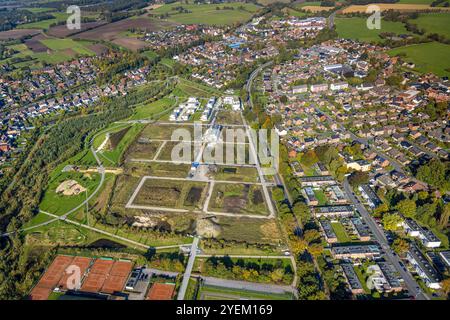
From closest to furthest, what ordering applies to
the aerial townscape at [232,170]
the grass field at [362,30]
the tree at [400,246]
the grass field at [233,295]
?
1. the grass field at [233,295]
2. the aerial townscape at [232,170]
3. the tree at [400,246]
4. the grass field at [362,30]

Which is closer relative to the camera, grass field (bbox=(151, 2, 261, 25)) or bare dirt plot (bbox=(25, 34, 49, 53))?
bare dirt plot (bbox=(25, 34, 49, 53))

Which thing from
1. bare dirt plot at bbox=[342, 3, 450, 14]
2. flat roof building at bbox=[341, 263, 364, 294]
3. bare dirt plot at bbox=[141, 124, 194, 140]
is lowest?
flat roof building at bbox=[341, 263, 364, 294]

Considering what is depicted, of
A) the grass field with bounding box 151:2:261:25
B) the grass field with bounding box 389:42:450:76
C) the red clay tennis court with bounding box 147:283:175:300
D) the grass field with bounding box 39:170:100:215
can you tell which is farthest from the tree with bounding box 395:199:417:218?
the grass field with bounding box 151:2:261:25

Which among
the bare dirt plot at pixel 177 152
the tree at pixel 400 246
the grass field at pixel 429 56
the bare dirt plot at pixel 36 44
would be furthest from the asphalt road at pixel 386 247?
the bare dirt plot at pixel 36 44

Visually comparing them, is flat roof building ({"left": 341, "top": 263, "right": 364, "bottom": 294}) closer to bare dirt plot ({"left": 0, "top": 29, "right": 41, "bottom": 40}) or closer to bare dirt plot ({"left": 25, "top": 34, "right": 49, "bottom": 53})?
bare dirt plot ({"left": 25, "top": 34, "right": 49, "bottom": 53})

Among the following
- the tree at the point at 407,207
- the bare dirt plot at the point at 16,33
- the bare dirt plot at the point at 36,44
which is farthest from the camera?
the bare dirt plot at the point at 16,33

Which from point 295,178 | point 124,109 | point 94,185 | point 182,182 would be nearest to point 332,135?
point 295,178

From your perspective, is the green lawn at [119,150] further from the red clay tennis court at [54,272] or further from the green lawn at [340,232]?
the green lawn at [340,232]
